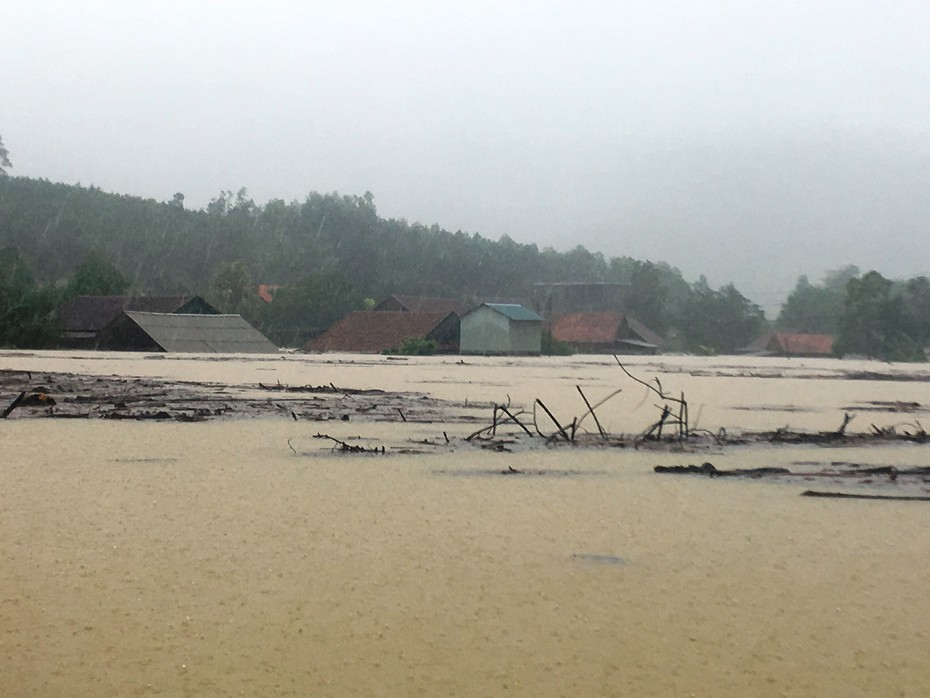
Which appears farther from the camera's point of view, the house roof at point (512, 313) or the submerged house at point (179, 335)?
the house roof at point (512, 313)

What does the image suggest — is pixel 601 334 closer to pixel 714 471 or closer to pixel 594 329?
pixel 594 329

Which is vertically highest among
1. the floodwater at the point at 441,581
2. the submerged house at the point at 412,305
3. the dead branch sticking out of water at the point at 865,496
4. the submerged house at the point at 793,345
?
the submerged house at the point at 412,305

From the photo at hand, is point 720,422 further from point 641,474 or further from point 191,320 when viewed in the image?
point 191,320

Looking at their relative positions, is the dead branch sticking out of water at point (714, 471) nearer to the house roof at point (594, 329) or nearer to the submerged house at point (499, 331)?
the submerged house at point (499, 331)

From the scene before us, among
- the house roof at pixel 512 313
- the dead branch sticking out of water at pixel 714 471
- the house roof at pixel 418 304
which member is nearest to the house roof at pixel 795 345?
the house roof at pixel 418 304

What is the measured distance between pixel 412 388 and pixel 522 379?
201 inches

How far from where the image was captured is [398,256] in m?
98.9

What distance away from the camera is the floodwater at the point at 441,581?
10.5 feet

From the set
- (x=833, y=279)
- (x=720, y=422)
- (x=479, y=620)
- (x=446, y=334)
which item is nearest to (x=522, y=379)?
(x=720, y=422)

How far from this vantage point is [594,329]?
2940 inches

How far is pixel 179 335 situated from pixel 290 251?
56842 mm

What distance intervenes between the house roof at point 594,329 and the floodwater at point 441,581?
65.8 meters

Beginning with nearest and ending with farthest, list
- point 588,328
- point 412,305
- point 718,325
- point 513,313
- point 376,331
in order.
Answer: point 513,313 → point 376,331 → point 412,305 → point 588,328 → point 718,325

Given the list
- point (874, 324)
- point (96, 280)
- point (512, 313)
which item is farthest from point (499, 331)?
point (874, 324)
